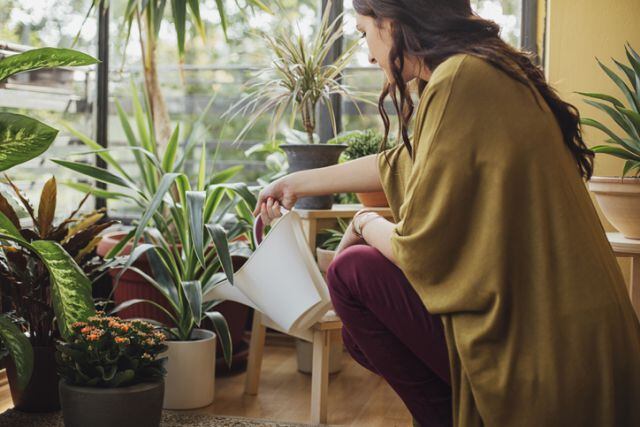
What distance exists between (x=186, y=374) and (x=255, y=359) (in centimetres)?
29

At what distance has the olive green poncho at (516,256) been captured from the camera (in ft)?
4.31

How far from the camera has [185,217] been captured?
2346 mm

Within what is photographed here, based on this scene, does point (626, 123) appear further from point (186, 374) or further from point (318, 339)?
point (186, 374)

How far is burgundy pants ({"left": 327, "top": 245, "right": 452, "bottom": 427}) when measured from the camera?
1.51 meters

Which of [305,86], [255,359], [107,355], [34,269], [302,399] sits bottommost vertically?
[302,399]

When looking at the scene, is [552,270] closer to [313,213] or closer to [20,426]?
[313,213]

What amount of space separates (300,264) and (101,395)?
0.57 m

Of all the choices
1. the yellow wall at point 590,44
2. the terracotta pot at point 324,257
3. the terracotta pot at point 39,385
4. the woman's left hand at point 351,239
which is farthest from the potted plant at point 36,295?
the yellow wall at point 590,44

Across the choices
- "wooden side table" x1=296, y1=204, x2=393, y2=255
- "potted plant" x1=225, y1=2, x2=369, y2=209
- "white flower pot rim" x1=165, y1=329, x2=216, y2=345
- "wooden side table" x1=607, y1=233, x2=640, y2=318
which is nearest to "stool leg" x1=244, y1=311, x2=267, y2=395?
"white flower pot rim" x1=165, y1=329, x2=216, y2=345

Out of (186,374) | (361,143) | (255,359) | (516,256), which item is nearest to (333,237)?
(361,143)

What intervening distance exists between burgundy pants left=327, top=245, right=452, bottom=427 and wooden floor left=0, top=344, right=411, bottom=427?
0.64 meters

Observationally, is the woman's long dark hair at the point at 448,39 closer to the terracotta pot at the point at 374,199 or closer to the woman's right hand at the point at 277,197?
the woman's right hand at the point at 277,197

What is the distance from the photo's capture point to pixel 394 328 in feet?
5.08

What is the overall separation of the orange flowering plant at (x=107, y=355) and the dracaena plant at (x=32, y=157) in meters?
0.06
